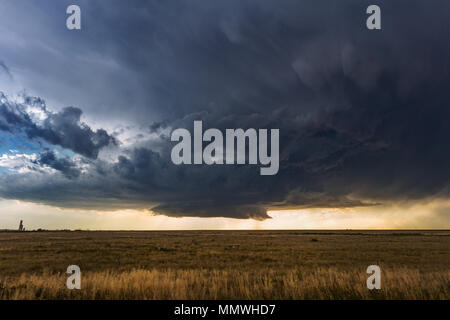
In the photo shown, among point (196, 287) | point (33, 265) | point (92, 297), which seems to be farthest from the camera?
point (33, 265)

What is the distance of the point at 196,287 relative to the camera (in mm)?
10594
